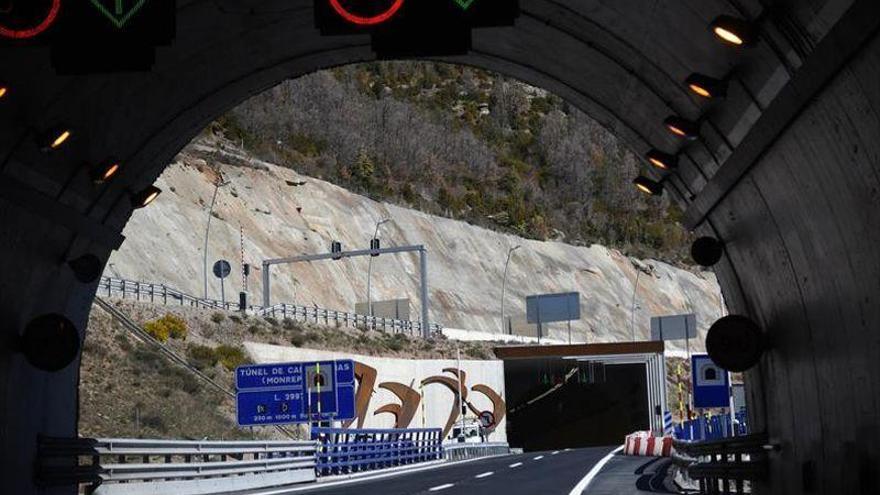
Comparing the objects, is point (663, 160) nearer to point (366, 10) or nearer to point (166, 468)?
point (366, 10)

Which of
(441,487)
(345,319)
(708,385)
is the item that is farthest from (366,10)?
(345,319)

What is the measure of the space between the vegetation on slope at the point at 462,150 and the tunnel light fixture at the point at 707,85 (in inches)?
3631

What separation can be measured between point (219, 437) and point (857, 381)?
39.7m

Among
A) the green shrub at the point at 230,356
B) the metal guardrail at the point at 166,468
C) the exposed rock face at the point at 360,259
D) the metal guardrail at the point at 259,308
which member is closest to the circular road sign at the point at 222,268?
the metal guardrail at the point at 259,308

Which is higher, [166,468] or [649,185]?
[649,185]

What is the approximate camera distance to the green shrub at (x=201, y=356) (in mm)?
56969

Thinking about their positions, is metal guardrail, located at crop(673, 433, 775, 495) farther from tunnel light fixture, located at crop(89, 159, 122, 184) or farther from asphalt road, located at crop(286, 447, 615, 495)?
tunnel light fixture, located at crop(89, 159, 122, 184)

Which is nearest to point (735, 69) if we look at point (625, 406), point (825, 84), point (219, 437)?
point (825, 84)

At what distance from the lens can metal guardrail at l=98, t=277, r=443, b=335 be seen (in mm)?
59744

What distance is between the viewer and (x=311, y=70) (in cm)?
1658

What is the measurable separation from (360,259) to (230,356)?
3555cm

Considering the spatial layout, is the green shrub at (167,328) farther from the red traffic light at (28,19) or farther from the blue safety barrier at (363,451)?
the red traffic light at (28,19)

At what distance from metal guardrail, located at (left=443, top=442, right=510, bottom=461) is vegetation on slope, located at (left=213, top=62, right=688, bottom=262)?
1677 inches

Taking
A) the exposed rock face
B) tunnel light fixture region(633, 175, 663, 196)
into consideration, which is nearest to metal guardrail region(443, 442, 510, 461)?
the exposed rock face
